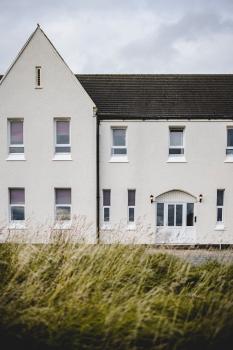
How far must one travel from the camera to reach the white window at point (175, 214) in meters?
18.5

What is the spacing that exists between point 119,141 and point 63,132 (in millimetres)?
→ 3267

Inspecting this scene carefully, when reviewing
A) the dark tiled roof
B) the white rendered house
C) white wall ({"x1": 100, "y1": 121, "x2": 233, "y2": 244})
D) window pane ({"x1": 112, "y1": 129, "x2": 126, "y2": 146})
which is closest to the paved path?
the white rendered house

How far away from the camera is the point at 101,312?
15.5ft

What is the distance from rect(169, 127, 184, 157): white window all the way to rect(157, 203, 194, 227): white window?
2.97 meters

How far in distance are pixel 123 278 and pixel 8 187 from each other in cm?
1343

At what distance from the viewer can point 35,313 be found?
15.2 ft

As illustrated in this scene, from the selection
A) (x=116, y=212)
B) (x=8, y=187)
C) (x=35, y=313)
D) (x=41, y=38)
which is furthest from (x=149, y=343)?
(x=41, y=38)

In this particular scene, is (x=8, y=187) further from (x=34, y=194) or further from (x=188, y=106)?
(x=188, y=106)

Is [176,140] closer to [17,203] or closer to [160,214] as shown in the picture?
[160,214]

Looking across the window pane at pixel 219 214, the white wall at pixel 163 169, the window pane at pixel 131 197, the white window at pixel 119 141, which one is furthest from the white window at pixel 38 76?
the window pane at pixel 219 214

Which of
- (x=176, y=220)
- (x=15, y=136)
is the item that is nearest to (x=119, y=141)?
(x=176, y=220)

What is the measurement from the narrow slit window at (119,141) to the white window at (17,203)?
583 cm

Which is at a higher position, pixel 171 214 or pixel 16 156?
pixel 16 156

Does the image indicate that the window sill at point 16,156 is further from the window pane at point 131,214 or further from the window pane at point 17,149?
the window pane at point 131,214
